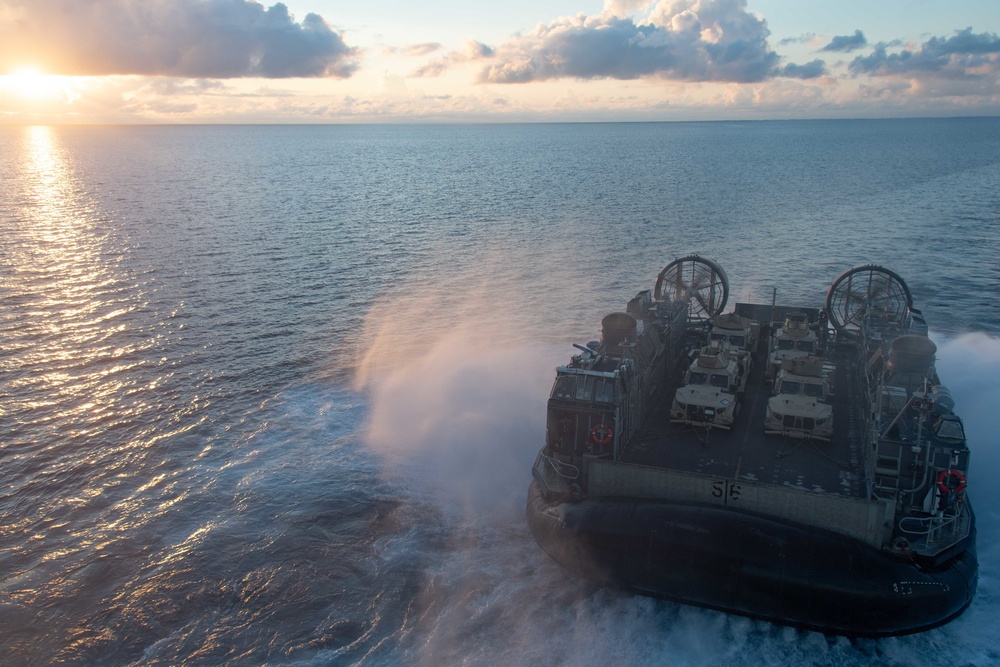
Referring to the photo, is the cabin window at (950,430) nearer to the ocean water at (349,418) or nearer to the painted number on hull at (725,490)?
the ocean water at (349,418)

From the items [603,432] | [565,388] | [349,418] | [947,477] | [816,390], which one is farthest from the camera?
[349,418]

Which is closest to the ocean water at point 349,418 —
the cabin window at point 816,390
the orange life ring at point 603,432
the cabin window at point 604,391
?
the orange life ring at point 603,432

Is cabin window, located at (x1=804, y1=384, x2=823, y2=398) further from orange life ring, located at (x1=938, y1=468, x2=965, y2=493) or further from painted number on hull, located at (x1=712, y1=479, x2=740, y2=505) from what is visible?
painted number on hull, located at (x1=712, y1=479, x2=740, y2=505)

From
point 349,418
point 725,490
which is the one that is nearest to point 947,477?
point 725,490

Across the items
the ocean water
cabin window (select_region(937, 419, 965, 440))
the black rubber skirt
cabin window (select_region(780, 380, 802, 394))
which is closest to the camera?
the black rubber skirt

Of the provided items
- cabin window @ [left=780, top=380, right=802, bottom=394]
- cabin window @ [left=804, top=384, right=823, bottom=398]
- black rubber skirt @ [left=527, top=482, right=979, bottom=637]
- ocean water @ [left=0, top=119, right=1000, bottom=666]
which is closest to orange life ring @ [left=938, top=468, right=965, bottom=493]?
black rubber skirt @ [left=527, top=482, right=979, bottom=637]

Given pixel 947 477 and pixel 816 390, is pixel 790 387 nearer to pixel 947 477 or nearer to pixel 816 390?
pixel 816 390
